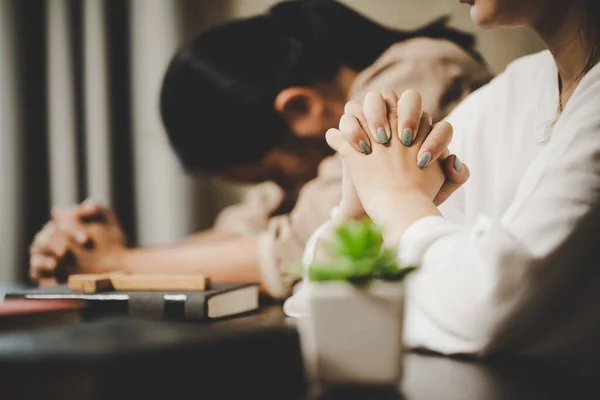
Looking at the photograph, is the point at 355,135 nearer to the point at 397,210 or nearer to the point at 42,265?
the point at 397,210

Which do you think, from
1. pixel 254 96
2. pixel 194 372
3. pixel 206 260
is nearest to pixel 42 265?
pixel 206 260

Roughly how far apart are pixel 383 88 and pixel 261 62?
276 millimetres

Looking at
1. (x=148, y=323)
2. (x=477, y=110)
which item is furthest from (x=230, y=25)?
(x=148, y=323)

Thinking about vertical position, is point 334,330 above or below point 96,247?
Answer: above

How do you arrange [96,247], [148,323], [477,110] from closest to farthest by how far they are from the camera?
[148,323]
[477,110]
[96,247]

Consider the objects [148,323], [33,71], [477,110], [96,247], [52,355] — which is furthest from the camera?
[33,71]

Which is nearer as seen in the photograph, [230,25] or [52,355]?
[52,355]

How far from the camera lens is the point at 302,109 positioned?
43.5 inches

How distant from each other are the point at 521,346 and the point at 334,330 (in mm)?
187

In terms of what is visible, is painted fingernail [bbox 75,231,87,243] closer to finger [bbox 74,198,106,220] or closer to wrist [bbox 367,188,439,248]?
finger [bbox 74,198,106,220]

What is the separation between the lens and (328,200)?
0.87 meters

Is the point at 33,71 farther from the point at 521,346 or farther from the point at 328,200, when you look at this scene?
the point at 521,346

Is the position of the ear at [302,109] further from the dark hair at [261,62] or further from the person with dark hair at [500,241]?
the person with dark hair at [500,241]

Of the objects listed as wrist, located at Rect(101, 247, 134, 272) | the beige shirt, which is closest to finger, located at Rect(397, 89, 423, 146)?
the beige shirt
